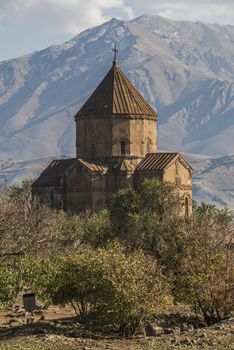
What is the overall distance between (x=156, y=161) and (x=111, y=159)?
4.62 metres

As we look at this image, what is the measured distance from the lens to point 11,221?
1863 inches

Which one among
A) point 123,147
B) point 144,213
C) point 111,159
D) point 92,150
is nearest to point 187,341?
point 144,213

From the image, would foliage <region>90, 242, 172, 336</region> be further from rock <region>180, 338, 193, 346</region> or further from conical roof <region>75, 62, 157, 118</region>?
conical roof <region>75, 62, 157, 118</region>

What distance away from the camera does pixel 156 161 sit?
271ft

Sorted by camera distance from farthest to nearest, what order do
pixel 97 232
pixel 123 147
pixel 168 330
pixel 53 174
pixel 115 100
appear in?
pixel 53 174 < pixel 115 100 < pixel 123 147 < pixel 97 232 < pixel 168 330

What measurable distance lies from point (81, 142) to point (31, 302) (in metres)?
40.4

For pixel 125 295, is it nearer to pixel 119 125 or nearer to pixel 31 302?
pixel 31 302

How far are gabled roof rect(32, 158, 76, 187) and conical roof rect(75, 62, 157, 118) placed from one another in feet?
18.0

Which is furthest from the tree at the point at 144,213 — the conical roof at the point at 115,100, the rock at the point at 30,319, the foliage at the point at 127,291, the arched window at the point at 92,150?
the conical roof at the point at 115,100

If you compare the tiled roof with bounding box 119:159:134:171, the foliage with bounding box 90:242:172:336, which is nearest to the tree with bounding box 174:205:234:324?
the foliage with bounding box 90:242:172:336

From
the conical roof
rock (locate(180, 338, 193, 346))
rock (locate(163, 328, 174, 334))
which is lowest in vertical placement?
rock (locate(180, 338, 193, 346))

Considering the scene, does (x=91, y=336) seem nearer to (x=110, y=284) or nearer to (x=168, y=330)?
(x=110, y=284)

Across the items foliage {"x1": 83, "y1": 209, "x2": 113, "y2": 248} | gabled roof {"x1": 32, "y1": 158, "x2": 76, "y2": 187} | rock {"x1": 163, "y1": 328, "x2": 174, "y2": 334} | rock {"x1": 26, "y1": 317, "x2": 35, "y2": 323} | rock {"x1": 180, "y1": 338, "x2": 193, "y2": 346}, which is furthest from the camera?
gabled roof {"x1": 32, "y1": 158, "x2": 76, "y2": 187}

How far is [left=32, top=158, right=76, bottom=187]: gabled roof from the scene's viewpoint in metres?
86.8
